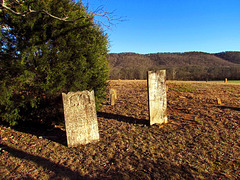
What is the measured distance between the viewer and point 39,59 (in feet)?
16.1

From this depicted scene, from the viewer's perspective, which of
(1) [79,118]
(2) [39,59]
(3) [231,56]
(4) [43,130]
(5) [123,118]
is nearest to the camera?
(1) [79,118]

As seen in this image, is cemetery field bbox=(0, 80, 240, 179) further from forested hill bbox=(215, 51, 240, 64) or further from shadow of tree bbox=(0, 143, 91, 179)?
forested hill bbox=(215, 51, 240, 64)

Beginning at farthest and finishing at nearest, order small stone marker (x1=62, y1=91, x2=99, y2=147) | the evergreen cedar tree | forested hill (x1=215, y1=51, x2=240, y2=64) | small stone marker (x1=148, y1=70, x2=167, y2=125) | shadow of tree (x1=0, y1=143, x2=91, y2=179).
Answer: forested hill (x1=215, y1=51, x2=240, y2=64), small stone marker (x1=148, y1=70, x2=167, y2=125), the evergreen cedar tree, small stone marker (x1=62, y1=91, x2=99, y2=147), shadow of tree (x1=0, y1=143, x2=91, y2=179)

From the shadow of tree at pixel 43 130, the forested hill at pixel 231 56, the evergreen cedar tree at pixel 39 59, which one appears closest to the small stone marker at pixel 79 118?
the shadow of tree at pixel 43 130

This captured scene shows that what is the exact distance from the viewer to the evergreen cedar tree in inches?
192

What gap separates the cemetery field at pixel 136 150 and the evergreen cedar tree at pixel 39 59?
1147mm

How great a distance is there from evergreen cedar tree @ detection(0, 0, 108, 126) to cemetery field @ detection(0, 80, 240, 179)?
1.15m

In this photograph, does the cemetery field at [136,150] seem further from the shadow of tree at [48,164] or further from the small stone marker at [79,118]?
the small stone marker at [79,118]

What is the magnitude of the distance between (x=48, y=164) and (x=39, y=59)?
2.99 metres

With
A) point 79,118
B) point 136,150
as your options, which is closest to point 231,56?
point 136,150

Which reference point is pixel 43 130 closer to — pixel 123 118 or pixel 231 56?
pixel 123 118

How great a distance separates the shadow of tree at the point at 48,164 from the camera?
9.91ft

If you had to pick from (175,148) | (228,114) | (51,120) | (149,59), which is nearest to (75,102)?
(51,120)

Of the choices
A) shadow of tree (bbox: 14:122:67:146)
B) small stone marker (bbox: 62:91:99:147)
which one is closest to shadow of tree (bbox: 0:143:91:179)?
small stone marker (bbox: 62:91:99:147)
